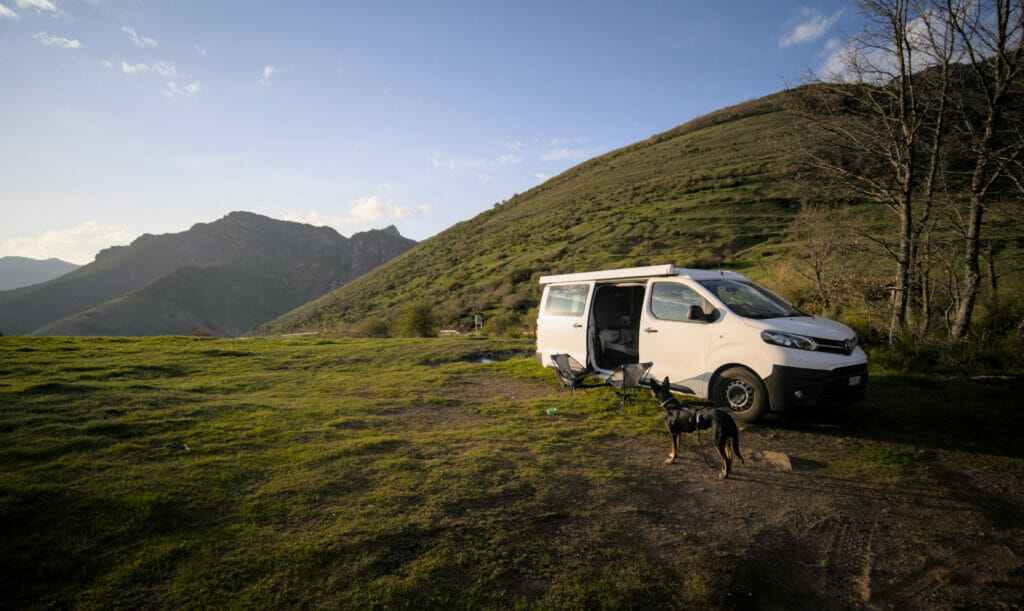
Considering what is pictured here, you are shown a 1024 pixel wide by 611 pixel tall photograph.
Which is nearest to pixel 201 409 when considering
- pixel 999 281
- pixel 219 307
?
pixel 999 281

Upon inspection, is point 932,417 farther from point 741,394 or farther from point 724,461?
point 724,461

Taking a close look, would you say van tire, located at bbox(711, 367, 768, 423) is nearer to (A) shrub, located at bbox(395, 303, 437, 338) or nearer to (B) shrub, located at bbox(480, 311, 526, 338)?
(B) shrub, located at bbox(480, 311, 526, 338)

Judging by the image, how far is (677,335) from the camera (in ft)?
21.6

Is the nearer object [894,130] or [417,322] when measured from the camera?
[894,130]

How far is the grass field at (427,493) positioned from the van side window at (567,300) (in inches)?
74.8

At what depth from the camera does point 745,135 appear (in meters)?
42.3

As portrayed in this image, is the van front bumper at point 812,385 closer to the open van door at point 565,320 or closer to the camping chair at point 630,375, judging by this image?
the camping chair at point 630,375

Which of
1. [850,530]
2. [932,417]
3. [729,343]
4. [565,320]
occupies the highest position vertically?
[565,320]

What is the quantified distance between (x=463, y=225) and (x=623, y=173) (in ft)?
82.3

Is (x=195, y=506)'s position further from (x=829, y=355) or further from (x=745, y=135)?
(x=745, y=135)

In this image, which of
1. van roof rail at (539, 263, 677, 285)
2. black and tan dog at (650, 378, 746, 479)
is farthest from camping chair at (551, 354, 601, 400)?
black and tan dog at (650, 378, 746, 479)

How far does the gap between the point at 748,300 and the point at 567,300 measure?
331 centimetres

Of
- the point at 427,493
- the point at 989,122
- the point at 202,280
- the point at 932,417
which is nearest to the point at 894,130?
the point at 989,122

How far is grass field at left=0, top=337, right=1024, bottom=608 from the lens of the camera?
2.73 metres
